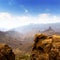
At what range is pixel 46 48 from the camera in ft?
184

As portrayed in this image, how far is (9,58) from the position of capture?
58125 millimetres

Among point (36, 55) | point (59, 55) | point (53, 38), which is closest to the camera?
point (59, 55)

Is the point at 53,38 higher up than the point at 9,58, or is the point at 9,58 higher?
the point at 53,38

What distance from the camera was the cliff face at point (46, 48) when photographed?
171 feet

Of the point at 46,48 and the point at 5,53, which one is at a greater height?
the point at 46,48

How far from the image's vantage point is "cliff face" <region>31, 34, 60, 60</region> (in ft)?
171

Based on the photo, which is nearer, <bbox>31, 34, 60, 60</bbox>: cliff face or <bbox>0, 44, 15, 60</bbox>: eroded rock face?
<bbox>31, 34, 60, 60</bbox>: cliff face

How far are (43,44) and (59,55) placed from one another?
24.9 feet

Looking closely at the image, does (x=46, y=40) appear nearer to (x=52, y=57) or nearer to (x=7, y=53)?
(x=52, y=57)

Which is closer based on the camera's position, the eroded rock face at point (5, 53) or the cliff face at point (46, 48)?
the cliff face at point (46, 48)

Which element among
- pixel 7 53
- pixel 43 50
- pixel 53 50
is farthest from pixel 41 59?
pixel 7 53

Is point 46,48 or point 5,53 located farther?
point 5,53

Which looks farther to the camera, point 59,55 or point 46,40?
point 46,40

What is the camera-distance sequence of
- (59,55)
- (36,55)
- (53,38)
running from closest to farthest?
1. (59,55)
2. (53,38)
3. (36,55)
